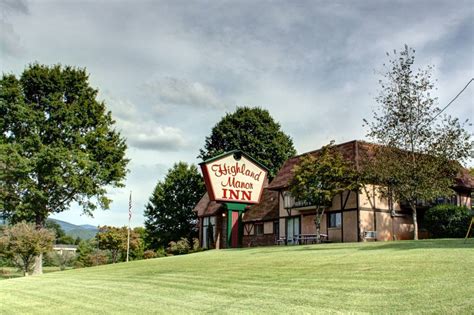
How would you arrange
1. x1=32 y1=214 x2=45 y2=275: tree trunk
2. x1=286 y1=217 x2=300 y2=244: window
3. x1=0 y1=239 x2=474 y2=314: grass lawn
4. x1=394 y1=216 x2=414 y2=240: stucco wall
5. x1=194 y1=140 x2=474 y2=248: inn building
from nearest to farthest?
x1=0 y1=239 x2=474 y2=314: grass lawn, x1=194 y1=140 x2=474 y2=248: inn building, x1=394 y1=216 x2=414 y2=240: stucco wall, x1=32 y1=214 x2=45 y2=275: tree trunk, x1=286 y1=217 x2=300 y2=244: window

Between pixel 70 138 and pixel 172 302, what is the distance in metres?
30.3

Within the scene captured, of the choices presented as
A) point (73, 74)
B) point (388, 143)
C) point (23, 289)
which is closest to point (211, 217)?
point (73, 74)

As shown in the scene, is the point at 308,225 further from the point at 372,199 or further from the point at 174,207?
the point at 174,207

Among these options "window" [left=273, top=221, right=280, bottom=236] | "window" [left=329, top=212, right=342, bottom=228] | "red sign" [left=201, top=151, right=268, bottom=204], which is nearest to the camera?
"red sign" [left=201, top=151, right=268, bottom=204]

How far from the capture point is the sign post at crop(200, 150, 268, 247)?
3253 centimetres

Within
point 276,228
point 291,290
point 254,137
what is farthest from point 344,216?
point 291,290

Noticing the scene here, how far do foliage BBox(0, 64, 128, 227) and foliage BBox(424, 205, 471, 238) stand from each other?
24110 mm

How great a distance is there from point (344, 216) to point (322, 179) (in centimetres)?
325

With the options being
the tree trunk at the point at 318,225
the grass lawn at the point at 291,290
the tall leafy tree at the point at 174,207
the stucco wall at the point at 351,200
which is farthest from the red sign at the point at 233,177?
the tall leafy tree at the point at 174,207

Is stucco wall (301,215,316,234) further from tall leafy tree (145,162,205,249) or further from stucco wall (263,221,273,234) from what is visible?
tall leafy tree (145,162,205,249)

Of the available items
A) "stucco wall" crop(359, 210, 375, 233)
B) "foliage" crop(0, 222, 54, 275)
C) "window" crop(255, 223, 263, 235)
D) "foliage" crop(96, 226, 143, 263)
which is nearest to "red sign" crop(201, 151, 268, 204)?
"stucco wall" crop(359, 210, 375, 233)

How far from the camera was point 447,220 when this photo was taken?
32625 millimetres

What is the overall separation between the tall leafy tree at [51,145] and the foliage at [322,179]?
1585 cm

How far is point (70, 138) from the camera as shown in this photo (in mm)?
39781
